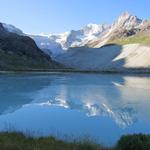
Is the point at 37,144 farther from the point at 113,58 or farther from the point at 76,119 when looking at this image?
the point at 113,58

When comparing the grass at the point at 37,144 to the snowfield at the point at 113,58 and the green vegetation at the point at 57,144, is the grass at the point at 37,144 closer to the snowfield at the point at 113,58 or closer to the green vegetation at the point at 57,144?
the green vegetation at the point at 57,144

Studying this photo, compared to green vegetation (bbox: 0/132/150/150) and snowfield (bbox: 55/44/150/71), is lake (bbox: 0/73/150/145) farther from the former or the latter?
snowfield (bbox: 55/44/150/71)

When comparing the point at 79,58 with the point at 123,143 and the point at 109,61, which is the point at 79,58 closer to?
the point at 109,61

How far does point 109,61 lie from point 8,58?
136 ft

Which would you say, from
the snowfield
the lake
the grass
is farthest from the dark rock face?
the grass

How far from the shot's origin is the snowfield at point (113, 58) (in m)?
135

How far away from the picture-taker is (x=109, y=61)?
152 metres

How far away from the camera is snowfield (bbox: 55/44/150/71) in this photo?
13538cm

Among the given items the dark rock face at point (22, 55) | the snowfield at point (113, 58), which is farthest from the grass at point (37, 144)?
the snowfield at point (113, 58)

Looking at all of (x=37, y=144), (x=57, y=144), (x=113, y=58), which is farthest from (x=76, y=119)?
(x=113, y=58)

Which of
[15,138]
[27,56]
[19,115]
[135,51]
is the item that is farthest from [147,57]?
[15,138]

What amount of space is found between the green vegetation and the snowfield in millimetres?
114123

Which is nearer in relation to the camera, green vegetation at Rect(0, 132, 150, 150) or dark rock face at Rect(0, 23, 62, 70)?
green vegetation at Rect(0, 132, 150, 150)

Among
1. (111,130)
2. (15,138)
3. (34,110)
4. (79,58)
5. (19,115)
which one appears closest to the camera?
(15,138)
